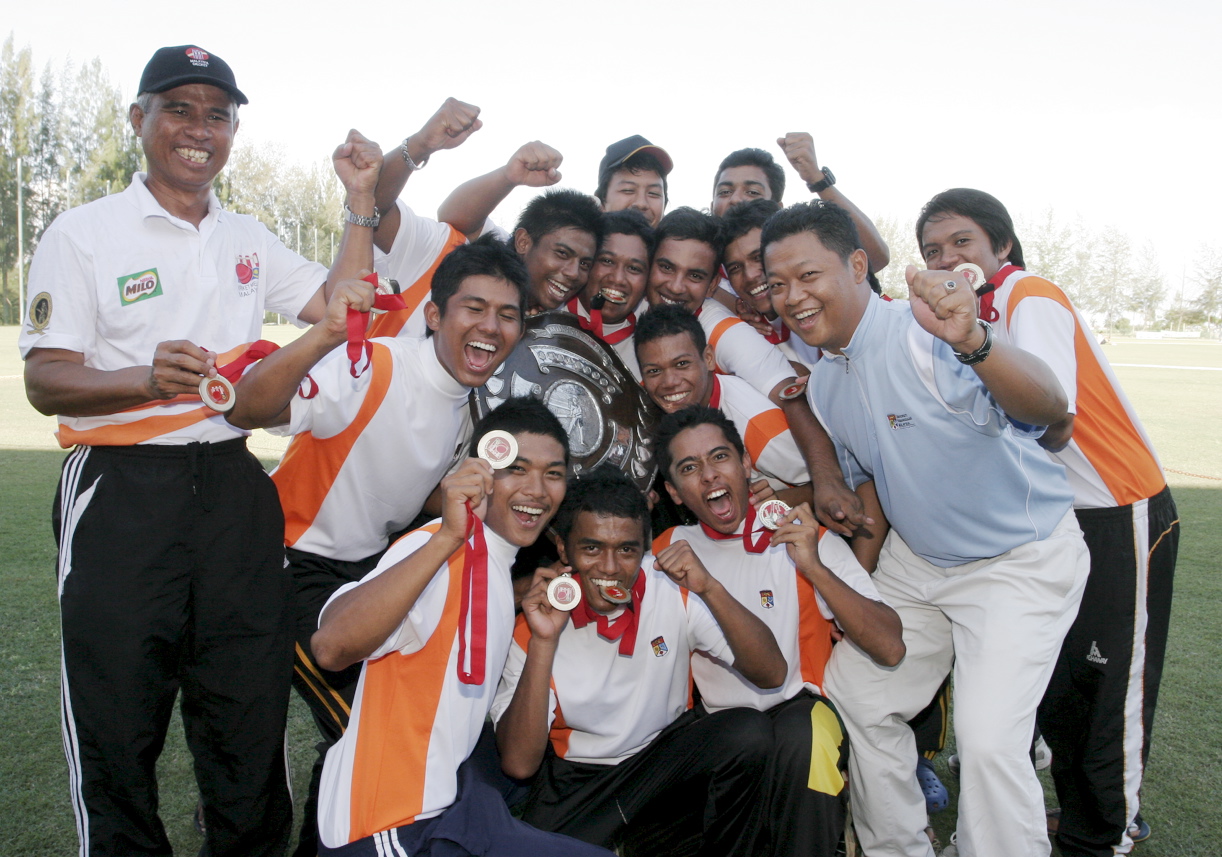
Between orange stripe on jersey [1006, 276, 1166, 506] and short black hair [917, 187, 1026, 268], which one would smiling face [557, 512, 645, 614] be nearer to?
orange stripe on jersey [1006, 276, 1166, 506]

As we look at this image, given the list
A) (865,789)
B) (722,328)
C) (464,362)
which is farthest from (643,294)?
(865,789)

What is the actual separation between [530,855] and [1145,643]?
2.83 meters

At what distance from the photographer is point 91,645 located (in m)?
3.04

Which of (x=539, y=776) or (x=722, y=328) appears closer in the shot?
(x=539, y=776)

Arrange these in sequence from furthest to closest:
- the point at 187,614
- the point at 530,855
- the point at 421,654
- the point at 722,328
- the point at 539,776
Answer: the point at 722,328
the point at 539,776
the point at 187,614
the point at 421,654
the point at 530,855

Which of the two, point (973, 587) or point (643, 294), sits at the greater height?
point (643, 294)

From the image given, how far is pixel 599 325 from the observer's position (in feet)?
15.0

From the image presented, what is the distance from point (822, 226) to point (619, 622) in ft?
6.34

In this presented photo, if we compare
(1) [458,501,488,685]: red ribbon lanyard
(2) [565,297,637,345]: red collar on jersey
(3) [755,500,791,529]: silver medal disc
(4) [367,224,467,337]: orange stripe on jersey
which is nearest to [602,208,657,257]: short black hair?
(2) [565,297,637,345]: red collar on jersey

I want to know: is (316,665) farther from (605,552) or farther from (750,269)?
(750,269)

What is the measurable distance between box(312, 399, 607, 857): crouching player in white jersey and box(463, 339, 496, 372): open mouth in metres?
0.59

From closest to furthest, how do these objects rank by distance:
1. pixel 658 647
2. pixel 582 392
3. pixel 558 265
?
1. pixel 658 647
2. pixel 582 392
3. pixel 558 265

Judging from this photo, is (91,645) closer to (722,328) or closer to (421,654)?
(421,654)

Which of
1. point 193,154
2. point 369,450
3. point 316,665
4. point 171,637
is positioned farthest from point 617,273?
point 171,637
